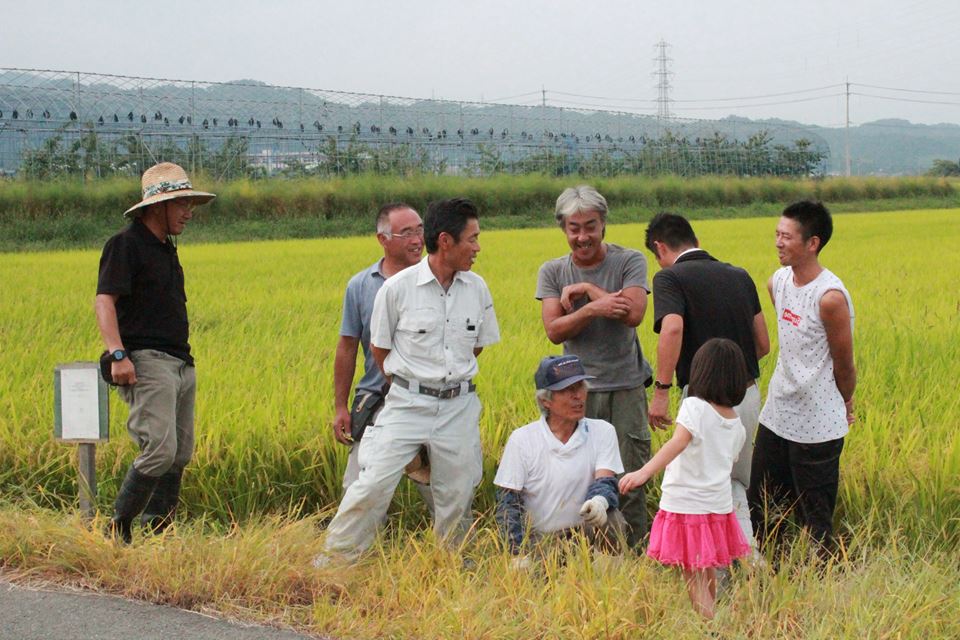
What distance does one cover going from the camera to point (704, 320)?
13.3ft

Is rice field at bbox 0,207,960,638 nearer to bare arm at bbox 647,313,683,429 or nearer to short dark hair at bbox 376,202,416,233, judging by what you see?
bare arm at bbox 647,313,683,429

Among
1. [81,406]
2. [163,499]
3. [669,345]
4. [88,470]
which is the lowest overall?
[163,499]

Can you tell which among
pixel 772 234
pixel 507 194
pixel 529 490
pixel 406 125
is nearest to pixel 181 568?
pixel 529 490

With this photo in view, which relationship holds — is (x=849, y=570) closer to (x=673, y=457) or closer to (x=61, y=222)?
(x=673, y=457)

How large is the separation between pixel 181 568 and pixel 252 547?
0.24 m

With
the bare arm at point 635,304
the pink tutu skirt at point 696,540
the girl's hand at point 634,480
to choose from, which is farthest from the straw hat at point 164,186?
the pink tutu skirt at point 696,540

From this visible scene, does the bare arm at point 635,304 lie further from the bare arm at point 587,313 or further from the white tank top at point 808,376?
the white tank top at point 808,376

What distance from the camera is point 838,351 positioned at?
387 centimetres

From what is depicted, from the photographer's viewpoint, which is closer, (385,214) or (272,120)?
(385,214)

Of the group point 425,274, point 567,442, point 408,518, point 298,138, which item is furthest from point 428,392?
point 298,138

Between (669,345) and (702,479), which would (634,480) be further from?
(669,345)

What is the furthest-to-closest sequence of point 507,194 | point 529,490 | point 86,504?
point 507,194 < point 86,504 < point 529,490

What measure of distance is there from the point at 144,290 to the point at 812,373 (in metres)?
2.50

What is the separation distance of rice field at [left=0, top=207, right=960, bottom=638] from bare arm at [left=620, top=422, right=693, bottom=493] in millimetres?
270
